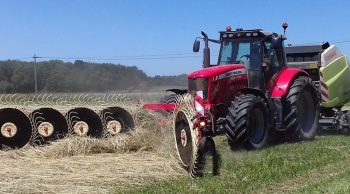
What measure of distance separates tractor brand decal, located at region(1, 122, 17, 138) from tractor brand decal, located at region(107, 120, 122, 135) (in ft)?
6.51

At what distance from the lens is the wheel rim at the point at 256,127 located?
973cm

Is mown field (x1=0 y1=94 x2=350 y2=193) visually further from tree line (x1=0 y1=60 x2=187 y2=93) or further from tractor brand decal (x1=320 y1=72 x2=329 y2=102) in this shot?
tree line (x1=0 y1=60 x2=187 y2=93)

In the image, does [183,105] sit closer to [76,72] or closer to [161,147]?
[161,147]

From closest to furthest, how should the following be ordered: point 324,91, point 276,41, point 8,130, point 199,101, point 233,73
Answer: point 199,101, point 233,73, point 276,41, point 8,130, point 324,91

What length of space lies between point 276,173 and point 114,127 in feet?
15.5

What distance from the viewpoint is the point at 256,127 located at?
392 inches

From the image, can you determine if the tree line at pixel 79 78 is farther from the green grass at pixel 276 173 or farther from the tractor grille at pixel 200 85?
the green grass at pixel 276 173

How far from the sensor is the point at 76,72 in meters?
23.0

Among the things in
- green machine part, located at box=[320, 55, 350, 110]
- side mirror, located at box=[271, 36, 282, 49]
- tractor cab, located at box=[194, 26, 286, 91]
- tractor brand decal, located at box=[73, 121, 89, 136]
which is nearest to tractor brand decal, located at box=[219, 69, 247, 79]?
tractor cab, located at box=[194, 26, 286, 91]

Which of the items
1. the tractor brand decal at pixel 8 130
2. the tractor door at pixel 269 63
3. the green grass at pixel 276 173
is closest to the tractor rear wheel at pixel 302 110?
the tractor door at pixel 269 63

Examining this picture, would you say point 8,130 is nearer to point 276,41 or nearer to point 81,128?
point 81,128

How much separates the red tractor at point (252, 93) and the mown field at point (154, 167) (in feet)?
1.41

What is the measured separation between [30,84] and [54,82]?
228 centimetres

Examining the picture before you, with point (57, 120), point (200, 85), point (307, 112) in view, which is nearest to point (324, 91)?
point (307, 112)
